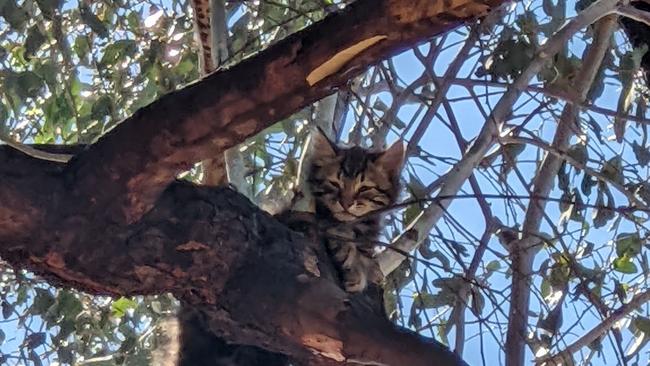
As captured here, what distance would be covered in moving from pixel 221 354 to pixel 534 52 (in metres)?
0.97

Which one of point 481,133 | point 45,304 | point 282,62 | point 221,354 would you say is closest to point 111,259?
point 282,62

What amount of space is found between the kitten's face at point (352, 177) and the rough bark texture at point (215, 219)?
0.98m

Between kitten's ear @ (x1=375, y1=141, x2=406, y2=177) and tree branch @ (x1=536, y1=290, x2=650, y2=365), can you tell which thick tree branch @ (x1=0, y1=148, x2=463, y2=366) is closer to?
tree branch @ (x1=536, y1=290, x2=650, y2=365)

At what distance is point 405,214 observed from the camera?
2803 millimetres

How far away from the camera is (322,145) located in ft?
9.60

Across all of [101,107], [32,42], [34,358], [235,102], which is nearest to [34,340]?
[34,358]

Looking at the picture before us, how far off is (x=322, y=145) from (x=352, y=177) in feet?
0.40

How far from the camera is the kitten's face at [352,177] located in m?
2.85

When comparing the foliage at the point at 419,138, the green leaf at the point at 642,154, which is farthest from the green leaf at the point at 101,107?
the green leaf at the point at 642,154

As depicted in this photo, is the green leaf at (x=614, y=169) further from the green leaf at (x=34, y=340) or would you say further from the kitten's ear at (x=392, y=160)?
the green leaf at (x=34, y=340)

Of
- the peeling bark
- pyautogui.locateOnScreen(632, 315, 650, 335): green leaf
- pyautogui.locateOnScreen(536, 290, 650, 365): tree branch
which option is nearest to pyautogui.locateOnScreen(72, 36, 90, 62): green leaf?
the peeling bark

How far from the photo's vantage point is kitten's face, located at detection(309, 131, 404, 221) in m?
2.85

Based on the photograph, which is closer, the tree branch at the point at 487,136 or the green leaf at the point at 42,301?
the tree branch at the point at 487,136

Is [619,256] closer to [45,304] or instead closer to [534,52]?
[534,52]
